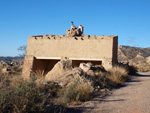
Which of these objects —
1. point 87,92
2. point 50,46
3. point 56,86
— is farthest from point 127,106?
point 50,46

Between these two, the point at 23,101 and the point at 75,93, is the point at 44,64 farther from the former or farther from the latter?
the point at 23,101

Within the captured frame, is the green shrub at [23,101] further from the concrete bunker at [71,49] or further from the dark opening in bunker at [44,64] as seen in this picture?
the dark opening in bunker at [44,64]

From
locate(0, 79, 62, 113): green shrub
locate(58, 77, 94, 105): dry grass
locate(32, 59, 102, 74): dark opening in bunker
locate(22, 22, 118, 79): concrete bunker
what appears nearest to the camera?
locate(0, 79, 62, 113): green shrub

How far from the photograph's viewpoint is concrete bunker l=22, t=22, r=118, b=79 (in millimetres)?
14109

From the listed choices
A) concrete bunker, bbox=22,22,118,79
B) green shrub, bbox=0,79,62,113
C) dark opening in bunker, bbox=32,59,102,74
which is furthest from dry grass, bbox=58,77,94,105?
dark opening in bunker, bbox=32,59,102,74

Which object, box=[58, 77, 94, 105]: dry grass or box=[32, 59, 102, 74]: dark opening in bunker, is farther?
box=[32, 59, 102, 74]: dark opening in bunker

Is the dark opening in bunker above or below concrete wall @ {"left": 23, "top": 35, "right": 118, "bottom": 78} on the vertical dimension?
below

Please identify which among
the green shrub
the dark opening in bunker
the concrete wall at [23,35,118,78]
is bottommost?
the green shrub

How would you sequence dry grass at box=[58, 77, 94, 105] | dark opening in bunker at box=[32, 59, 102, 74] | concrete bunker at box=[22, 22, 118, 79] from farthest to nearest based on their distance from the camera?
1. dark opening in bunker at box=[32, 59, 102, 74]
2. concrete bunker at box=[22, 22, 118, 79]
3. dry grass at box=[58, 77, 94, 105]

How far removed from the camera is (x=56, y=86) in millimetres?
6746

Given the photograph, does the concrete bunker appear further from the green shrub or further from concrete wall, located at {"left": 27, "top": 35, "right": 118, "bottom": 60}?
the green shrub

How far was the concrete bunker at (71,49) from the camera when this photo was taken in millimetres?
14109

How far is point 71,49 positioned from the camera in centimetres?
1488

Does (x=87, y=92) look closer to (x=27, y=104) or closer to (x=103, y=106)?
(x=103, y=106)
